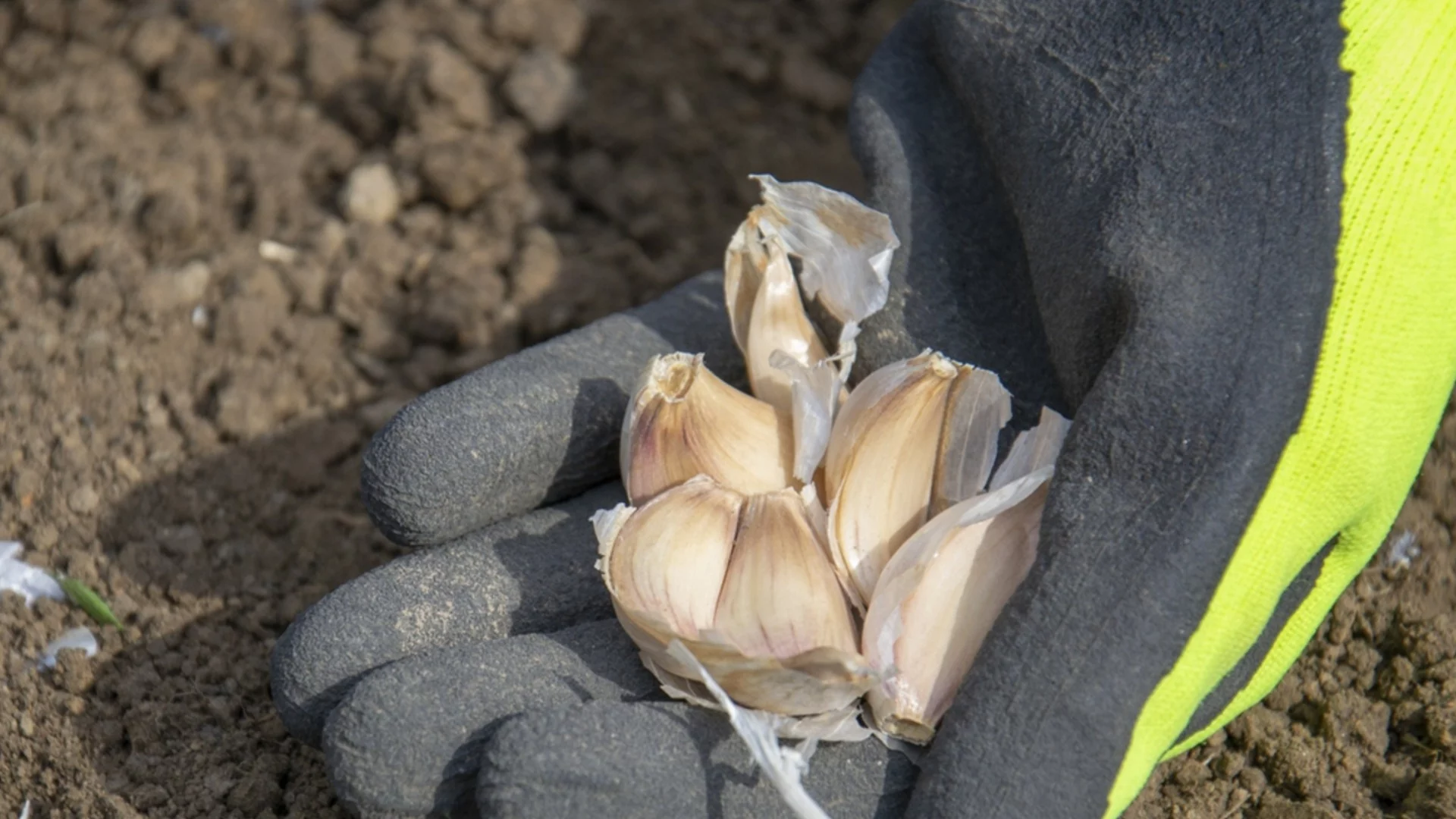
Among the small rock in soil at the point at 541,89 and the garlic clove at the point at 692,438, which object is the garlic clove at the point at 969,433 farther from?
the small rock in soil at the point at 541,89

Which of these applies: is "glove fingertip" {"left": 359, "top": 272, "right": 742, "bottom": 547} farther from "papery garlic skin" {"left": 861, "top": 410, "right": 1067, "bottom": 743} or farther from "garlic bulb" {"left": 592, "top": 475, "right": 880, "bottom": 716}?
"papery garlic skin" {"left": 861, "top": 410, "right": 1067, "bottom": 743}

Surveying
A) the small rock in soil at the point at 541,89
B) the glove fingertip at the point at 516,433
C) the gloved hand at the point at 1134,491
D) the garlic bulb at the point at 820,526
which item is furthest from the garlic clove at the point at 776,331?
the small rock in soil at the point at 541,89

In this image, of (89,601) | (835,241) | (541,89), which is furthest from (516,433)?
(541,89)

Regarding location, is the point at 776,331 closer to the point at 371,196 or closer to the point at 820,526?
the point at 820,526

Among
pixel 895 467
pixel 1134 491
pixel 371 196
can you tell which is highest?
pixel 1134 491

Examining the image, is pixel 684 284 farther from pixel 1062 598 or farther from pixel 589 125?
pixel 1062 598
